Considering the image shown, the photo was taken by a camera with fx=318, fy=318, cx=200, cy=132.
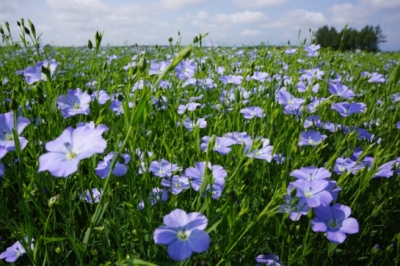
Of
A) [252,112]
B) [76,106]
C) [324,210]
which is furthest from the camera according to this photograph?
[252,112]

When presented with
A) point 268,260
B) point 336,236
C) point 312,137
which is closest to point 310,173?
point 336,236

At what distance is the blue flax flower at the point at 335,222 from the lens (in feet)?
3.99

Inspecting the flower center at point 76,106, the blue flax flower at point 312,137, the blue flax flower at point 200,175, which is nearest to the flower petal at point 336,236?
the blue flax flower at point 200,175

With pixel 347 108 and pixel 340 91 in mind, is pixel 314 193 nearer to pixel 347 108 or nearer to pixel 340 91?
pixel 347 108

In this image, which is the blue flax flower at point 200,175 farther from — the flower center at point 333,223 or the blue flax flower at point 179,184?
the flower center at point 333,223

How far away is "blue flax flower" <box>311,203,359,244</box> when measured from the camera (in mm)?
1216

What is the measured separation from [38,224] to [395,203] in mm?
1983

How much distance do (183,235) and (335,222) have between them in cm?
66

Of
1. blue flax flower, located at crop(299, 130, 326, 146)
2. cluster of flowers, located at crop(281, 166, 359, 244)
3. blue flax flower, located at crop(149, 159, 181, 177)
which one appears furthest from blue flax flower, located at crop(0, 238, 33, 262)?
blue flax flower, located at crop(299, 130, 326, 146)

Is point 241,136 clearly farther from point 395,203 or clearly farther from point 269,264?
point 395,203

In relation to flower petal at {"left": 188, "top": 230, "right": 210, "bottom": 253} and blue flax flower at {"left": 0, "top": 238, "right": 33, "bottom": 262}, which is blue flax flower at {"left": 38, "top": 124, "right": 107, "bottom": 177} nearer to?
flower petal at {"left": 188, "top": 230, "right": 210, "bottom": 253}

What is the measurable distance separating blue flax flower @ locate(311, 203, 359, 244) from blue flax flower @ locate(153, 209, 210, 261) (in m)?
0.49

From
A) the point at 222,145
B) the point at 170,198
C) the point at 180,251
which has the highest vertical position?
the point at 222,145

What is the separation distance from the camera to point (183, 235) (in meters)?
1.00
